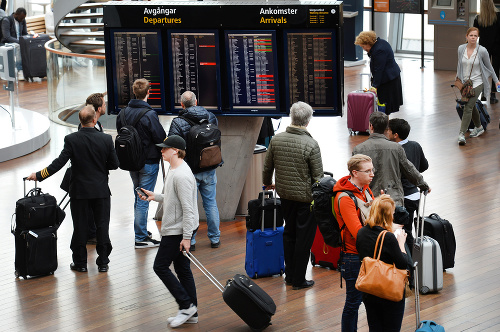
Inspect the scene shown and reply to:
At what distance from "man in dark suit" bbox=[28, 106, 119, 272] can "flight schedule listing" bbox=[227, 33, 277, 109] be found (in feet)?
5.80

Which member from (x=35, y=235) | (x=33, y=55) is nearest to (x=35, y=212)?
(x=35, y=235)

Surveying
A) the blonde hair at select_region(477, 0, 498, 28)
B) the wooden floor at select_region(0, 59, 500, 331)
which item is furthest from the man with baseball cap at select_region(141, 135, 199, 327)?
the blonde hair at select_region(477, 0, 498, 28)

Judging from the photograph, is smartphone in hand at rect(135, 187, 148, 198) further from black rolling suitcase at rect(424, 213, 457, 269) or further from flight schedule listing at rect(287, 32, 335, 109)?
black rolling suitcase at rect(424, 213, 457, 269)

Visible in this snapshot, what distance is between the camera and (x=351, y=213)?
6.09 metres

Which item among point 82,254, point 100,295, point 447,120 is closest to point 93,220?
point 82,254

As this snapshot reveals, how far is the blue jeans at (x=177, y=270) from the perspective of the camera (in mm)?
6777

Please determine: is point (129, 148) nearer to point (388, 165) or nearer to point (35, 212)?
point (35, 212)

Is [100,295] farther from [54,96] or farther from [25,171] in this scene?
[54,96]

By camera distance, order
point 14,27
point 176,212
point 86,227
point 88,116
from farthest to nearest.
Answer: point 14,27 < point 86,227 < point 88,116 < point 176,212

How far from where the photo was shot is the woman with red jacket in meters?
6.11

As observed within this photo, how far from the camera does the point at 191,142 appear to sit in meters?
8.49

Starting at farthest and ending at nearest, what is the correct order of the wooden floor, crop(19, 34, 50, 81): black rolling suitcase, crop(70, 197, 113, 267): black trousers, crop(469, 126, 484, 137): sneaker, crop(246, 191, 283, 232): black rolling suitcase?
crop(19, 34, 50, 81): black rolling suitcase, crop(469, 126, 484, 137): sneaker, crop(70, 197, 113, 267): black trousers, crop(246, 191, 283, 232): black rolling suitcase, the wooden floor

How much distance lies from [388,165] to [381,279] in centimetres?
185

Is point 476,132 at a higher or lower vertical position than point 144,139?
lower
